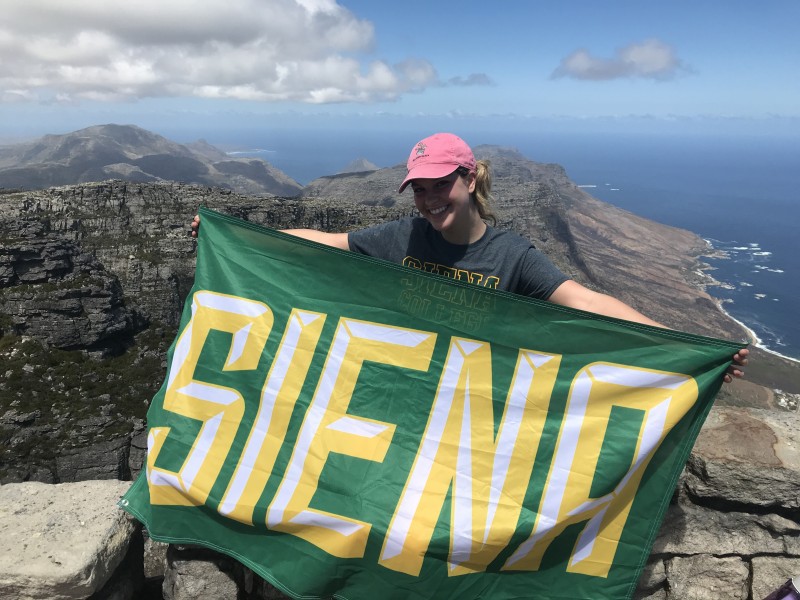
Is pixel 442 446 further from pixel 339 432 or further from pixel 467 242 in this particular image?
pixel 467 242

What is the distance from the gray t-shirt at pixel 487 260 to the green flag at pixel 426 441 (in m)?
0.23

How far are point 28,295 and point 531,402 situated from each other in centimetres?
9322

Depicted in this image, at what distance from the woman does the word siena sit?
0.57 m

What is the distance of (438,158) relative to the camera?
443 cm

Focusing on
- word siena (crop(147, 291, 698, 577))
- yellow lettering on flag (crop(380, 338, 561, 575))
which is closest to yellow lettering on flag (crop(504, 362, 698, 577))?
word siena (crop(147, 291, 698, 577))

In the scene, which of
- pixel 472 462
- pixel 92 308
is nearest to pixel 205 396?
pixel 472 462

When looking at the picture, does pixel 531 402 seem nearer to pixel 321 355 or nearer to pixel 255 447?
pixel 321 355

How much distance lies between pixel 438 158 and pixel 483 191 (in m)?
0.64

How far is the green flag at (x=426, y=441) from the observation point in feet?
14.6

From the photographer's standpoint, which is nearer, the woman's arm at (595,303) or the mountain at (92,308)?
the woman's arm at (595,303)

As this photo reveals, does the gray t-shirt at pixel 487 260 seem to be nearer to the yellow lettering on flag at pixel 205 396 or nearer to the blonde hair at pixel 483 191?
the blonde hair at pixel 483 191

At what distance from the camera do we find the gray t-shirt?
4.74 meters

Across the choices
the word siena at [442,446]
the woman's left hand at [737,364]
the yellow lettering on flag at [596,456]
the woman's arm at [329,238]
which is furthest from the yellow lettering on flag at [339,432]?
the woman's left hand at [737,364]

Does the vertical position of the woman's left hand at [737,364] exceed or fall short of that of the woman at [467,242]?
it falls short
